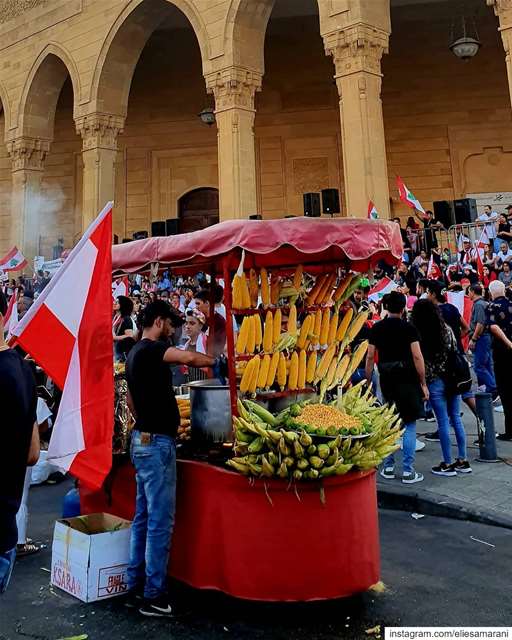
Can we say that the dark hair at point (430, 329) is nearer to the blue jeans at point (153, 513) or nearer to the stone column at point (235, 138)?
the blue jeans at point (153, 513)

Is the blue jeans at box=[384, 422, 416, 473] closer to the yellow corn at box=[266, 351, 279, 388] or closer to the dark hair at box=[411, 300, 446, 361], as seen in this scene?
the dark hair at box=[411, 300, 446, 361]

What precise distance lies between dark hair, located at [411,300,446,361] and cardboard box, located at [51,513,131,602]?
372 cm

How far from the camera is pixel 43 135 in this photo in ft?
68.5

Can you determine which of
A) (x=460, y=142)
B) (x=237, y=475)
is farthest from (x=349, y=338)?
(x=460, y=142)

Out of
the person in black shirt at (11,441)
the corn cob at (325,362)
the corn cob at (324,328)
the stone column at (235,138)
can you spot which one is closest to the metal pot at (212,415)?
the corn cob at (325,362)

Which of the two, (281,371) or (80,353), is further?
(281,371)

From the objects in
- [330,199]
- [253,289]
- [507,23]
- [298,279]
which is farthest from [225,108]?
[253,289]

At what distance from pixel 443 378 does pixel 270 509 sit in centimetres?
324

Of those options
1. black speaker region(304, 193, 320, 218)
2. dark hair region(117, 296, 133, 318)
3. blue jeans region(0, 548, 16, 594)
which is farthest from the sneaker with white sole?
black speaker region(304, 193, 320, 218)

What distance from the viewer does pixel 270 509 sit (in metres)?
3.31

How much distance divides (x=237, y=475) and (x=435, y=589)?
1.53m

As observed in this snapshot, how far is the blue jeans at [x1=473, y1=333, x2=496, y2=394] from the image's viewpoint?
326 inches

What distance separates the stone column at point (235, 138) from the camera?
14.6 metres

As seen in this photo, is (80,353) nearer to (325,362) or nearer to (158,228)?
(325,362)
